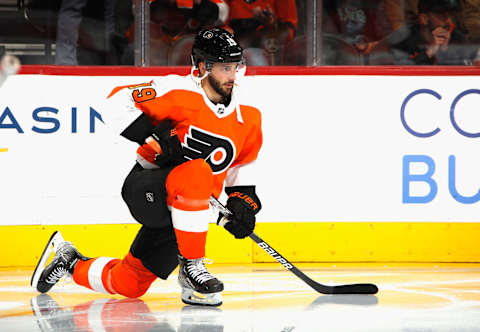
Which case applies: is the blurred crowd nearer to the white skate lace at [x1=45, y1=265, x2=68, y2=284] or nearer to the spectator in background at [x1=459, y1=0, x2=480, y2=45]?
the spectator in background at [x1=459, y1=0, x2=480, y2=45]

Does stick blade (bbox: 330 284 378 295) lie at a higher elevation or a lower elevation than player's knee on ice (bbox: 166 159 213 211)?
lower

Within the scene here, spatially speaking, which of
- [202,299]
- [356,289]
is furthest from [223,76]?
[356,289]

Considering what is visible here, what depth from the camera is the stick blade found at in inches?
122

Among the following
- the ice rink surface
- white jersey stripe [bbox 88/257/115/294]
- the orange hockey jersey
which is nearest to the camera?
the ice rink surface

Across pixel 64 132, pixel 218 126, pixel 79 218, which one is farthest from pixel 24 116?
pixel 218 126

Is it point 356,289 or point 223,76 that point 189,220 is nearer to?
point 223,76

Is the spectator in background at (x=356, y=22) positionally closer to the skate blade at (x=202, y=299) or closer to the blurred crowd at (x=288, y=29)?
the blurred crowd at (x=288, y=29)

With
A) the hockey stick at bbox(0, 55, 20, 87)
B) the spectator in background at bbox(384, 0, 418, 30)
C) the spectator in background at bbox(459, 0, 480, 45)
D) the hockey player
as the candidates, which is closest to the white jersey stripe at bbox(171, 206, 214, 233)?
the hockey player

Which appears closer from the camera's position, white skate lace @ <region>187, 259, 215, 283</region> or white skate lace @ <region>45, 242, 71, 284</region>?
white skate lace @ <region>187, 259, 215, 283</region>

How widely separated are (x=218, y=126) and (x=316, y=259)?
1.50 metres

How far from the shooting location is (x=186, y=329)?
2436 millimetres

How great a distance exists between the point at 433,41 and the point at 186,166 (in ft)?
6.66

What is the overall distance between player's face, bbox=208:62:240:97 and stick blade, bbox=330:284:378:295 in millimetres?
880

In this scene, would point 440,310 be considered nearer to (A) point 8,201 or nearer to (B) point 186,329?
(B) point 186,329
